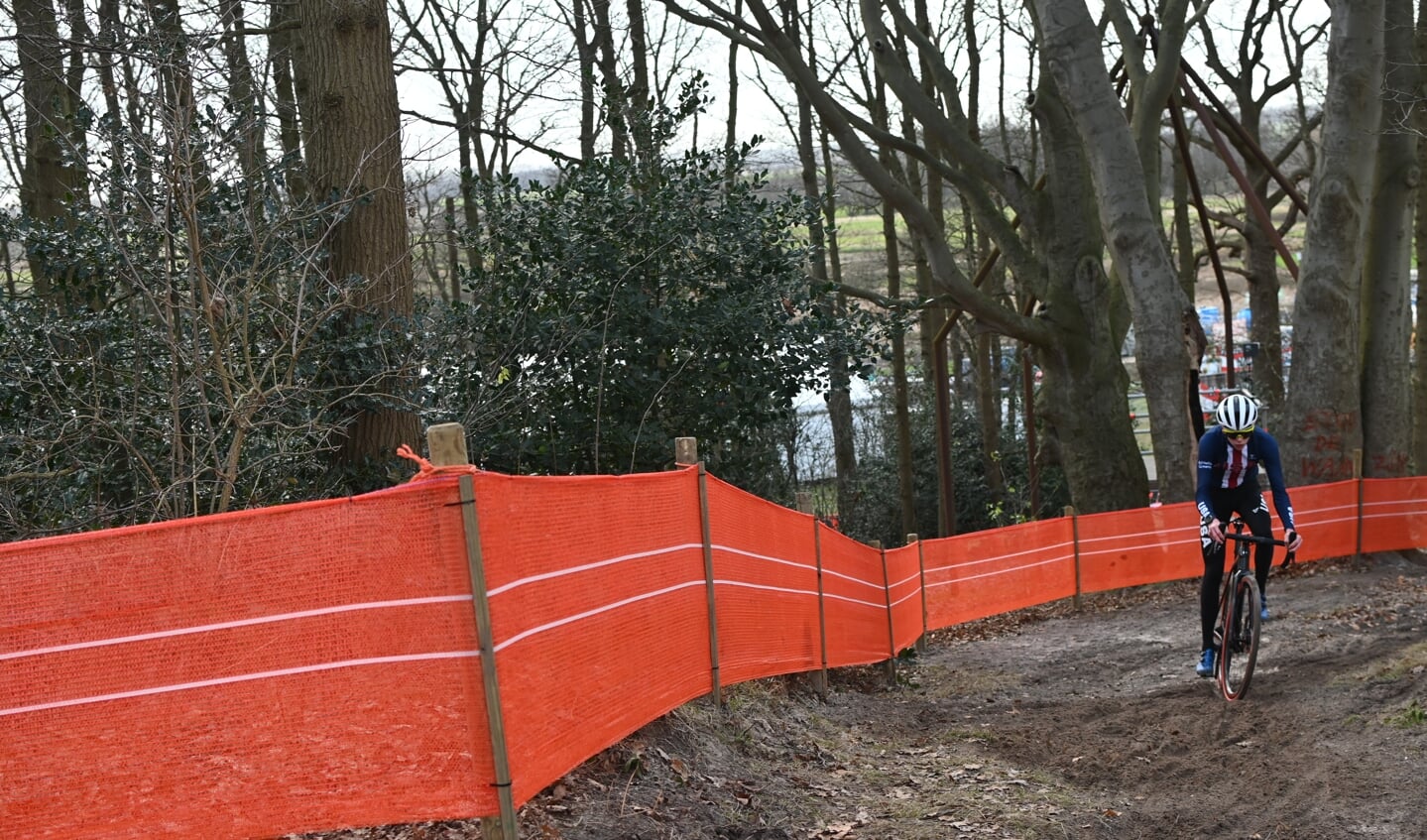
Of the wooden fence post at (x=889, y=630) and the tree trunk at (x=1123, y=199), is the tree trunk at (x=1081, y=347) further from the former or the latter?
the wooden fence post at (x=889, y=630)

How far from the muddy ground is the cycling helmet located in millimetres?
1808

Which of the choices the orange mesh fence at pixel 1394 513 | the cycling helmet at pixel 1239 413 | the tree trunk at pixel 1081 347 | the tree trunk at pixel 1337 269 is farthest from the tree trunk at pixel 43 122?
the orange mesh fence at pixel 1394 513

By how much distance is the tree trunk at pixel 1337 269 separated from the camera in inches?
634

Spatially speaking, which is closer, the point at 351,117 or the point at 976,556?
the point at 351,117

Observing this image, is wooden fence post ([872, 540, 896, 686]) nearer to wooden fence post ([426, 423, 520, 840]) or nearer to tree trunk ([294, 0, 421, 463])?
tree trunk ([294, 0, 421, 463])

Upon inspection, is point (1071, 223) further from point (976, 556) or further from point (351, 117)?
point (351, 117)

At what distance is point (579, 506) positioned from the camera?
18.4 ft

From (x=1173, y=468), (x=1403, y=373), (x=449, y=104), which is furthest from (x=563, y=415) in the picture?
(x=449, y=104)

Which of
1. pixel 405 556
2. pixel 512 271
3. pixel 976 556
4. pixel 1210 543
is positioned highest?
pixel 512 271

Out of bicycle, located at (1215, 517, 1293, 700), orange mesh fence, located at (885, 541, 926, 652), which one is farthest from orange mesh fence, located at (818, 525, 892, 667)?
bicycle, located at (1215, 517, 1293, 700)

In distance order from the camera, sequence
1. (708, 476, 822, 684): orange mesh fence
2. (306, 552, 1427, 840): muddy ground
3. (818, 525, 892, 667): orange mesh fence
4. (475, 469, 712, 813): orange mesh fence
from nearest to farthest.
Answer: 1. (475, 469, 712, 813): orange mesh fence
2. (306, 552, 1427, 840): muddy ground
3. (708, 476, 822, 684): orange mesh fence
4. (818, 525, 892, 667): orange mesh fence

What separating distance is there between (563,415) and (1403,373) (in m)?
12.3

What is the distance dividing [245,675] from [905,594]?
979 centimetres

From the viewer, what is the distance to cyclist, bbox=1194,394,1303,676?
28.5ft
